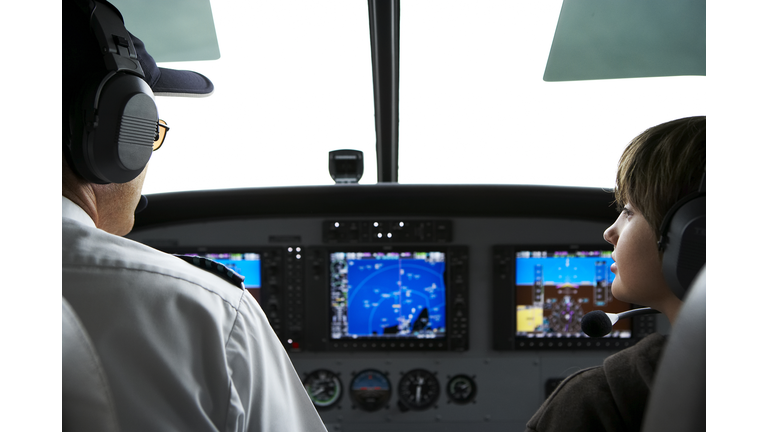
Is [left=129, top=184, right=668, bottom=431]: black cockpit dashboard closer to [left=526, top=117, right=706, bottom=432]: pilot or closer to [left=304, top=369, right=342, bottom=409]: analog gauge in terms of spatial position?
[left=304, top=369, right=342, bottom=409]: analog gauge

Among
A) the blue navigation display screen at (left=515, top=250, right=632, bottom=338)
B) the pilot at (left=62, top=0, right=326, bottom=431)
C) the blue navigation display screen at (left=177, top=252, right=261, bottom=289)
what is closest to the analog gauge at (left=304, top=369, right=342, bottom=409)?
the blue navigation display screen at (left=177, top=252, right=261, bottom=289)

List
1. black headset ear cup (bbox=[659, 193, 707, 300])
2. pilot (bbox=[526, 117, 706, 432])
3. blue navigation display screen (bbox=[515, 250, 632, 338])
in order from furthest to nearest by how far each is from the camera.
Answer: blue navigation display screen (bbox=[515, 250, 632, 338]), pilot (bbox=[526, 117, 706, 432]), black headset ear cup (bbox=[659, 193, 707, 300])

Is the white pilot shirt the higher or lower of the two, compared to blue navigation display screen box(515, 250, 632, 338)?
higher

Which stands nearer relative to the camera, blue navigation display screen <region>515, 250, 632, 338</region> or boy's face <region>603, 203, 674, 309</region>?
boy's face <region>603, 203, 674, 309</region>

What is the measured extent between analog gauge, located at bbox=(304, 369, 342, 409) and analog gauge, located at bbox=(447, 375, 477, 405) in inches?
18.2

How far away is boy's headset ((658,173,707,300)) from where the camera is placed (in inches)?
20.4

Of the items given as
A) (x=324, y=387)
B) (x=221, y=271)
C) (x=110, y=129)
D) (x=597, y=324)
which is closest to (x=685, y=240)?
(x=597, y=324)

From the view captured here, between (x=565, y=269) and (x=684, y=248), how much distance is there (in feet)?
4.84

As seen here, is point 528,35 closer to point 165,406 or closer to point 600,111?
point 600,111

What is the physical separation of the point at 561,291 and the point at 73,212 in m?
1.75

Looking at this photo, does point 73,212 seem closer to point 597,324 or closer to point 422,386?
point 597,324

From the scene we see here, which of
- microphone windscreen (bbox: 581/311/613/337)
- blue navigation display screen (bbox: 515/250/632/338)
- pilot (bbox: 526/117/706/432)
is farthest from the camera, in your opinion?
blue navigation display screen (bbox: 515/250/632/338)

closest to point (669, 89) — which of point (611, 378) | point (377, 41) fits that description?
point (377, 41)

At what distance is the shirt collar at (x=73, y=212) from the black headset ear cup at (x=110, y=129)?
42 millimetres
